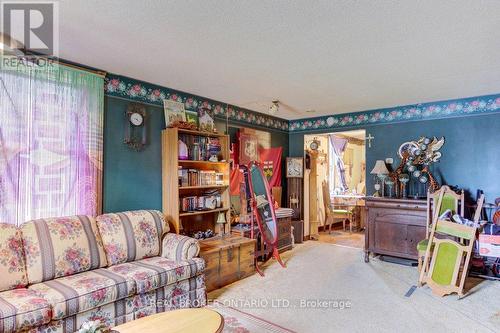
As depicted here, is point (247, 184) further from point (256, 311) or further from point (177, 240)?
point (256, 311)

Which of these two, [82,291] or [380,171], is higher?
[380,171]

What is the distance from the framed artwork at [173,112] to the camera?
379cm

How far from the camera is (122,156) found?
11.1ft

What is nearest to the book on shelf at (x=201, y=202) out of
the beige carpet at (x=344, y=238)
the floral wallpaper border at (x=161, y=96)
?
the floral wallpaper border at (x=161, y=96)

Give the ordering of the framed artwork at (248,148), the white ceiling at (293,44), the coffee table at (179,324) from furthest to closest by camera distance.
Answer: the framed artwork at (248,148), the white ceiling at (293,44), the coffee table at (179,324)

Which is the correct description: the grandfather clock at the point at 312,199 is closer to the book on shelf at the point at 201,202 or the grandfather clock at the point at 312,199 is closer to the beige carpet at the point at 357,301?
the beige carpet at the point at 357,301

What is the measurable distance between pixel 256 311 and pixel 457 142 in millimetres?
3682

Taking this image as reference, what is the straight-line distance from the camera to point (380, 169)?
468cm

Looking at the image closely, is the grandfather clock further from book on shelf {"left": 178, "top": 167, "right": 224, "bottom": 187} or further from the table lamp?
book on shelf {"left": 178, "top": 167, "right": 224, "bottom": 187}

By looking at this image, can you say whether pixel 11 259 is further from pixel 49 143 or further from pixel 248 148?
pixel 248 148

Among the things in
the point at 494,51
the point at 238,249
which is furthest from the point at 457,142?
the point at 238,249

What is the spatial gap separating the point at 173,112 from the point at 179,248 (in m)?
1.75

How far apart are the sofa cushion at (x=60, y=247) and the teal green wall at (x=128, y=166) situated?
→ 51 centimetres

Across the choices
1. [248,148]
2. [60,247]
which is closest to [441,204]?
[248,148]
